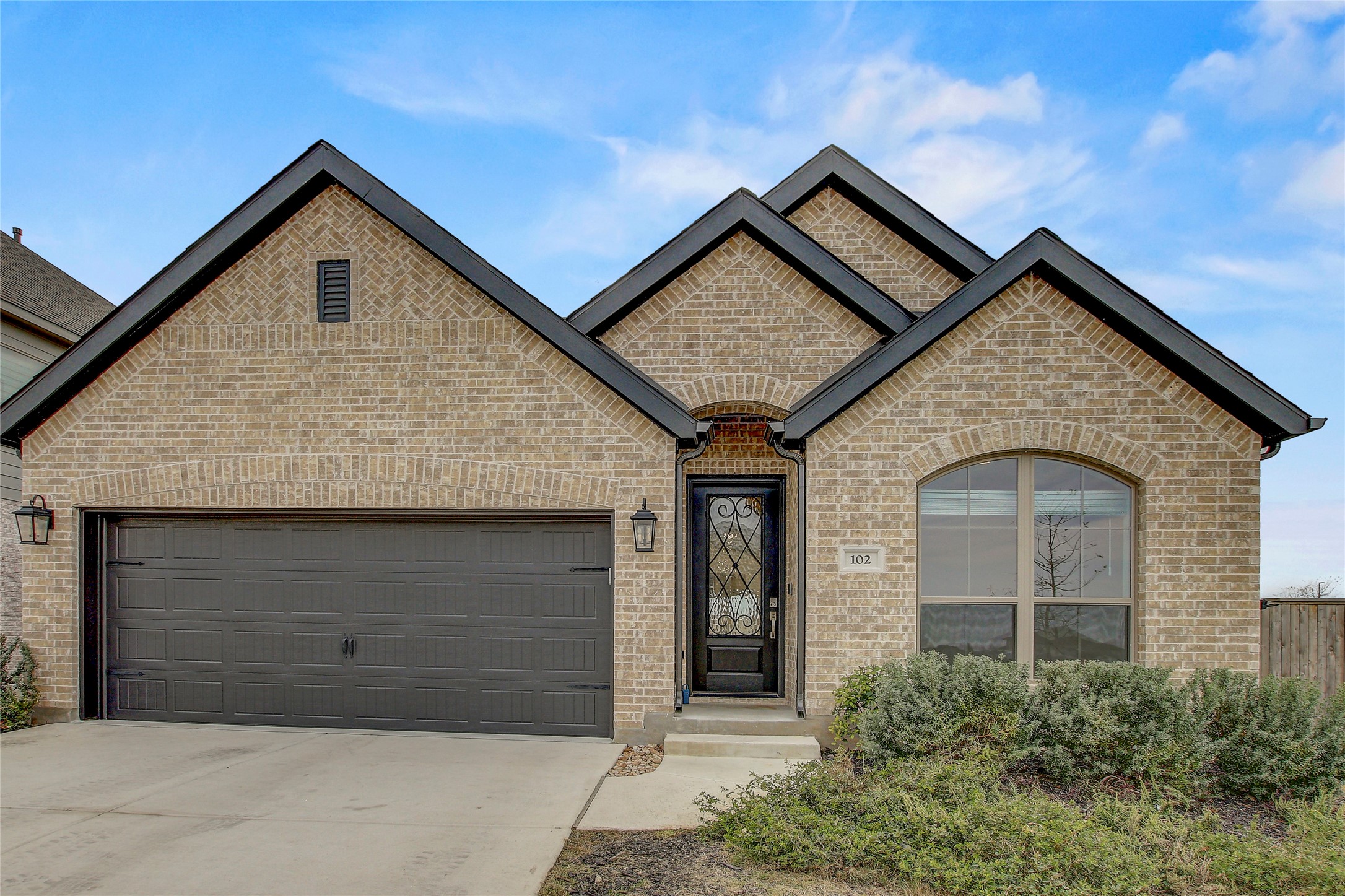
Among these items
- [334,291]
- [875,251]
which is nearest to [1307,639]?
[875,251]

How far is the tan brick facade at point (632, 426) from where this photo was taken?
7219mm

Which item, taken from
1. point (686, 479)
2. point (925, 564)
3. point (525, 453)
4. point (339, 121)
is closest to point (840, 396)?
point (925, 564)

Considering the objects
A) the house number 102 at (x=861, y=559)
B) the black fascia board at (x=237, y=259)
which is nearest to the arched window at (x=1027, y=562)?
the house number 102 at (x=861, y=559)

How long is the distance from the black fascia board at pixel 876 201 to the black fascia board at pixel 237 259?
360 centimetres

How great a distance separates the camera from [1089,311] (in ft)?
24.0

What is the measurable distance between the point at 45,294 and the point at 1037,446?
1517 centimetres

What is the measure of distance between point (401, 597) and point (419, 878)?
3.97m

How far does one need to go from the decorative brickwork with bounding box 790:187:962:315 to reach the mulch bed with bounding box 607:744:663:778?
6.05 meters

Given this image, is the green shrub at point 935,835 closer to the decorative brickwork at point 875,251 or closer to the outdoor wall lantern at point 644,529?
the outdoor wall lantern at point 644,529

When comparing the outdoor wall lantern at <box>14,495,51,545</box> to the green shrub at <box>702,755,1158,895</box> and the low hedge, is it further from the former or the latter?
the low hedge

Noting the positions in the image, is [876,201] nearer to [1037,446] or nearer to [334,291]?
[1037,446]

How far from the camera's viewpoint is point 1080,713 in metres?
5.96

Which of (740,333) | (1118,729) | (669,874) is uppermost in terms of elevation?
(740,333)

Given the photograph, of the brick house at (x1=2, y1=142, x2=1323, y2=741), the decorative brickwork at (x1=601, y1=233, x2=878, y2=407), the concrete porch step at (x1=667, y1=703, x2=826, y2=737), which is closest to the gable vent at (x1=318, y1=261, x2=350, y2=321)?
the brick house at (x1=2, y1=142, x2=1323, y2=741)
